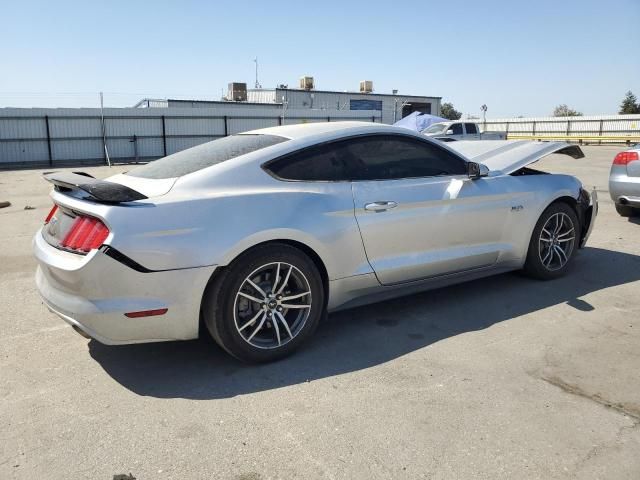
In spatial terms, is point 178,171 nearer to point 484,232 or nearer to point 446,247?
point 446,247

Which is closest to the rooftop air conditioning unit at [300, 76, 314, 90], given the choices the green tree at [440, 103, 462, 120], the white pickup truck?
the white pickup truck

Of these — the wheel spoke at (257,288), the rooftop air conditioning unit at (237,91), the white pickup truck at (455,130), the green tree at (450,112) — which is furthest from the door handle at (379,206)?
the green tree at (450,112)

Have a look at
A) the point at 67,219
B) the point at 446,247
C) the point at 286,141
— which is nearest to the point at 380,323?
the point at 446,247

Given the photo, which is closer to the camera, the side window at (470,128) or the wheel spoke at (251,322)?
the wheel spoke at (251,322)

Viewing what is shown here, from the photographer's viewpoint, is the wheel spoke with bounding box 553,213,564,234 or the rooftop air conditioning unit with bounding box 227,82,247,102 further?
the rooftop air conditioning unit with bounding box 227,82,247,102

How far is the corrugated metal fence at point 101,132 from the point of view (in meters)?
23.8

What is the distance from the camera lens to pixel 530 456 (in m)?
2.54

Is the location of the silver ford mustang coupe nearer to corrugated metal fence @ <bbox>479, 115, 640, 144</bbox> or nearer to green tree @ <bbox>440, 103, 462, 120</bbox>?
corrugated metal fence @ <bbox>479, 115, 640, 144</bbox>

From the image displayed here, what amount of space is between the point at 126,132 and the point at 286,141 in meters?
24.0

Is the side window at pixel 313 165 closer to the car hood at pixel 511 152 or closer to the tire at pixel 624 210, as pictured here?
the car hood at pixel 511 152

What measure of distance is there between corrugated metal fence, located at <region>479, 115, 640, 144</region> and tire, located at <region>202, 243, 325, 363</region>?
3461cm

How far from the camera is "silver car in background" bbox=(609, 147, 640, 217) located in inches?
303

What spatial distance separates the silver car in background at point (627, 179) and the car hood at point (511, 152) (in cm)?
288

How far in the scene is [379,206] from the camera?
3.93 metres
